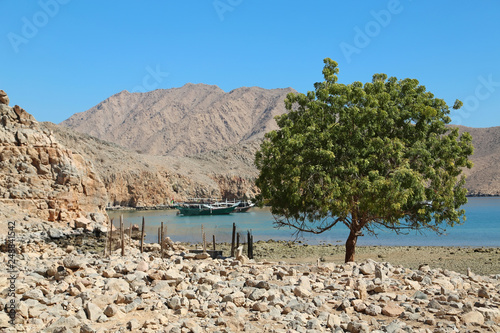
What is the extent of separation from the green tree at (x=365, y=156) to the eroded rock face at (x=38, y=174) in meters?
22.3

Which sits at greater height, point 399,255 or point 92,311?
point 92,311

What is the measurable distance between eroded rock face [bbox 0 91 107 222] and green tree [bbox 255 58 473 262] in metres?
22.3

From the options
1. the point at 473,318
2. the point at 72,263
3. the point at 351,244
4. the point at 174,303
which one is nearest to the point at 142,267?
the point at 72,263

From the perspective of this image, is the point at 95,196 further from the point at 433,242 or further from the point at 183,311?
the point at 183,311

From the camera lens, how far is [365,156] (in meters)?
19.4

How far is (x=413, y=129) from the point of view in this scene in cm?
2008

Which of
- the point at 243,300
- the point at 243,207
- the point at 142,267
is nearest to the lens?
the point at 243,300

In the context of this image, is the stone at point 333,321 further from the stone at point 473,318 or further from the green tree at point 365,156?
the green tree at point 365,156

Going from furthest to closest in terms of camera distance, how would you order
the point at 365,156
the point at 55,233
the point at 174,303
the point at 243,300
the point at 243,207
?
the point at 243,207 → the point at 55,233 → the point at 365,156 → the point at 243,300 → the point at 174,303

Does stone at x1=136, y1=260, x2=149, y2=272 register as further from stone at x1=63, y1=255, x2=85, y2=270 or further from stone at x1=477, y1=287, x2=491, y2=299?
stone at x1=477, y1=287, x2=491, y2=299

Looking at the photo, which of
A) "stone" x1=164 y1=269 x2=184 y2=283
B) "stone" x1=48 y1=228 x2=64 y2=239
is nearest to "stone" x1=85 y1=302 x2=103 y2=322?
"stone" x1=164 y1=269 x2=184 y2=283

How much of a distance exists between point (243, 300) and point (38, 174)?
1247 inches

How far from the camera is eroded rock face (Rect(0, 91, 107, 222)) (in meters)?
36.4

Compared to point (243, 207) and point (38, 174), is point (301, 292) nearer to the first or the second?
point (38, 174)
